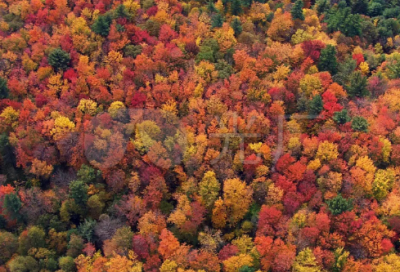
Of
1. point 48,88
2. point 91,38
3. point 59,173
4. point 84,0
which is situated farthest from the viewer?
point 84,0

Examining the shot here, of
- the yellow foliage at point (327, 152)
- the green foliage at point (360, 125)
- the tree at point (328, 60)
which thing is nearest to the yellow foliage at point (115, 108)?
the yellow foliage at point (327, 152)

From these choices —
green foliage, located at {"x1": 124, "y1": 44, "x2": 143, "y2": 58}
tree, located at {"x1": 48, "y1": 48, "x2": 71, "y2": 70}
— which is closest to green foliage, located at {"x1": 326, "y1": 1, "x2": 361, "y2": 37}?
green foliage, located at {"x1": 124, "y1": 44, "x2": 143, "y2": 58}

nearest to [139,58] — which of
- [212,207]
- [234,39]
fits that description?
[234,39]

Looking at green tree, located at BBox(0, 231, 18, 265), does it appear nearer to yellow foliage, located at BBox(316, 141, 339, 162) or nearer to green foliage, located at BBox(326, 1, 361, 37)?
yellow foliage, located at BBox(316, 141, 339, 162)

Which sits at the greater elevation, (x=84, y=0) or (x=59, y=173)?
(x=84, y=0)

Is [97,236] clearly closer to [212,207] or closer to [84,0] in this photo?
[212,207]

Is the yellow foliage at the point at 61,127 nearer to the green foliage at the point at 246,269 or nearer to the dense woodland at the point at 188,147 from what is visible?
the dense woodland at the point at 188,147

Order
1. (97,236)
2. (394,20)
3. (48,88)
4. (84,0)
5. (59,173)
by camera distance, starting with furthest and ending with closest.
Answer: (394,20) → (84,0) → (48,88) → (59,173) → (97,236)
